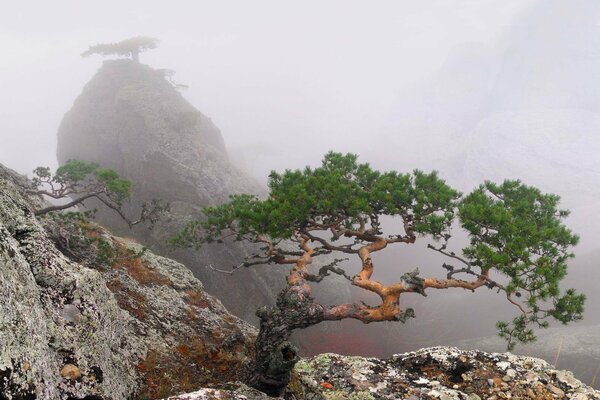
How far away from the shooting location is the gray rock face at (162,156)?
116 ft

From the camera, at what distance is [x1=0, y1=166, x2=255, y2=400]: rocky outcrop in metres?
5.20

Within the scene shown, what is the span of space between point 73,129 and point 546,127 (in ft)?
377

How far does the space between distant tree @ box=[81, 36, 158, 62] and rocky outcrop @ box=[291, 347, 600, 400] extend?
198 feet

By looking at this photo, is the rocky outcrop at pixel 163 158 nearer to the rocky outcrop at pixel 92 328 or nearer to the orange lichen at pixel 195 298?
the orange lichen at pixel 195 298

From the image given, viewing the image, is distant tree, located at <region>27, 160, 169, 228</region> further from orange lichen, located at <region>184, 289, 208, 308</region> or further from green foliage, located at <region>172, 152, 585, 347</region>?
green foliage, located at <region>172, 152, 585, 347</region>

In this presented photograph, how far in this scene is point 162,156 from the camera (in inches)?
1660

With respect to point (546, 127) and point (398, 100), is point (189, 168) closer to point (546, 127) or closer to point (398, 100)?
point (546, 127)

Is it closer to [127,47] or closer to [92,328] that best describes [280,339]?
[92,328]

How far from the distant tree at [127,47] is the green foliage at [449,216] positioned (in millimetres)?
54529

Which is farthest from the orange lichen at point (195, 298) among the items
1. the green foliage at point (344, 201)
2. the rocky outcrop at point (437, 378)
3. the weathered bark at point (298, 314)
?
the rocky outcrop at point (437, 378)

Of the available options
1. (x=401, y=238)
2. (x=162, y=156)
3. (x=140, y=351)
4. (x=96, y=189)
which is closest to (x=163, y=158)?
(x=162, y=156)

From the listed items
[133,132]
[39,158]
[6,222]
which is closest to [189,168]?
[133,132]

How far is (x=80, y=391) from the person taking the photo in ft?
20.0

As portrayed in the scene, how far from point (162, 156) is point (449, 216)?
3742 cm
